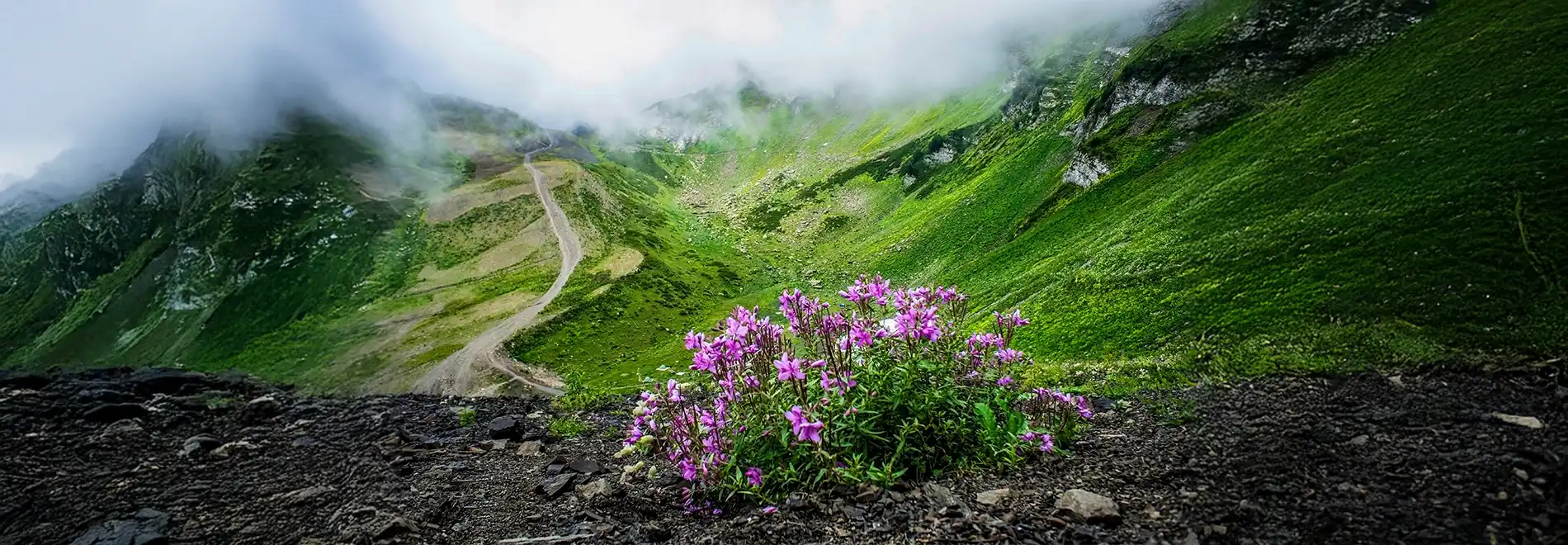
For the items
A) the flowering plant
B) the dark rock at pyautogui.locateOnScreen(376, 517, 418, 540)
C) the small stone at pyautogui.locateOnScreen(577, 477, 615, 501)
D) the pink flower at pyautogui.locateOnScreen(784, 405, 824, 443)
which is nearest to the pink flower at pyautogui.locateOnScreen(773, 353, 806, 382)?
the flowering plant

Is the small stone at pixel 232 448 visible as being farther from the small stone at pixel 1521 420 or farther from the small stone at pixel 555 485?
the small stone at pixel 1521 420

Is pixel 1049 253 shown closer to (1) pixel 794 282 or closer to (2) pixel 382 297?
(1) pixel 794 282

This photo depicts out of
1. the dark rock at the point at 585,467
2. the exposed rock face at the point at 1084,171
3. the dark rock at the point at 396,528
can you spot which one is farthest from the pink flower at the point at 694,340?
the exposed rock face at the point at 1084,171

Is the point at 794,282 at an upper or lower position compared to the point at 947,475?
lower

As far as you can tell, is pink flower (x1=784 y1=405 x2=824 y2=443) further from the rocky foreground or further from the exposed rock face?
the exposed rock face

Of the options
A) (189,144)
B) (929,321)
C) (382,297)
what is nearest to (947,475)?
(929,321)

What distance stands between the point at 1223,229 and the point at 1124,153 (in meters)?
16.4

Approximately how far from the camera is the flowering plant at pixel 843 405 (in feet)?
21.2

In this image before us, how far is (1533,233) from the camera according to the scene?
11.3 metres

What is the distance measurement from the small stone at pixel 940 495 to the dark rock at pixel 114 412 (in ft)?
65.1

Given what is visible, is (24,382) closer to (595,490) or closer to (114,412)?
(114,412)

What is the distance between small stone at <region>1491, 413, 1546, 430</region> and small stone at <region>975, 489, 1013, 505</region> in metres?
5.49

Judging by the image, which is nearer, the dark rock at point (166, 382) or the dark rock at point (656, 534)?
the dark rock at point (656, 534)

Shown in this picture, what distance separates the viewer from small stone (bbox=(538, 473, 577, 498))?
8.94 meters
